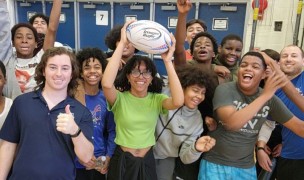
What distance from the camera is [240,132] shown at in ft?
5.66

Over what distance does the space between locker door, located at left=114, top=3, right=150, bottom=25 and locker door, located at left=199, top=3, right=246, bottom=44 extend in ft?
3.14

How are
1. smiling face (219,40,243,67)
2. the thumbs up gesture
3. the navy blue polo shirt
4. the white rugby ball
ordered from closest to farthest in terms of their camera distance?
the thumbs up gesture < the navy blue polo shirt < the white rugby ball < smiling face (219,40,243,67)

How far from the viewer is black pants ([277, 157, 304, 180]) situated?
2.00 meters

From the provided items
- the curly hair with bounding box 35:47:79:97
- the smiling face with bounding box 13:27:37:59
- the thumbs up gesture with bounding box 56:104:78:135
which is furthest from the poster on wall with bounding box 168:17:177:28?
the thumbs up gesture with bounding box 56:104:78:135

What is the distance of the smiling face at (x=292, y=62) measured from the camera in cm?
202

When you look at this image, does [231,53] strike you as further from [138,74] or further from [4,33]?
[4,33]

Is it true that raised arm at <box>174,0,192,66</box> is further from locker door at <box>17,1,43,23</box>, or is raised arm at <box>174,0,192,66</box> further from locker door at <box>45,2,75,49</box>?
locker door at <box>17,1,43,23</box>

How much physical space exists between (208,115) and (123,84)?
0.63 m

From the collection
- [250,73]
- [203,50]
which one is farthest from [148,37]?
[203,50]

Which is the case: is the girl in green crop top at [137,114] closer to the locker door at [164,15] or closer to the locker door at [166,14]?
the locker door at [164,15]

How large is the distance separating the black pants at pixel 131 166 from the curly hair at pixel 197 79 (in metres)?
0.52

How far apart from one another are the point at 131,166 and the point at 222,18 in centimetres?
338

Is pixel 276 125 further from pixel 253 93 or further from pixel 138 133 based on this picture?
pixel 138 133

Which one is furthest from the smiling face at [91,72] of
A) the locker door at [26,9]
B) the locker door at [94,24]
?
the locker door at [26,9]
